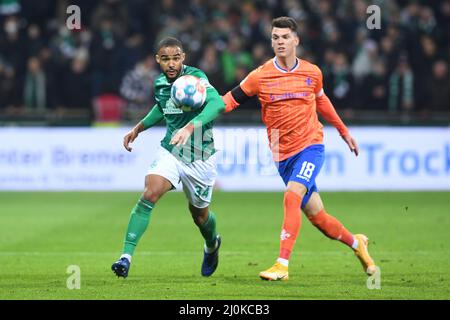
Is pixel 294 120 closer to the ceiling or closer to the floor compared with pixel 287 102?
closer to the floor

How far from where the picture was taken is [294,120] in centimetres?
958

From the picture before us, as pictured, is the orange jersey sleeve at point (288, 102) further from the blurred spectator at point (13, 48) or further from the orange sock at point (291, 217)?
the blurred spectator at point (13, 48)

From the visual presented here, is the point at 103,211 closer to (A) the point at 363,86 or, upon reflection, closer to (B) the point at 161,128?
(B) the point at 161,128

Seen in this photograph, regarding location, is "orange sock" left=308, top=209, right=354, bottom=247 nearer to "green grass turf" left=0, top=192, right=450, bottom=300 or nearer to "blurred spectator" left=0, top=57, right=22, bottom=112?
"green grass turf" left=0, top=192, right=450, bottom=300

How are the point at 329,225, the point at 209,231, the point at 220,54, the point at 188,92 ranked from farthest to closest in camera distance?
the point at 220,54, the point at 209,231, the point at 329,225, the point at 188,92

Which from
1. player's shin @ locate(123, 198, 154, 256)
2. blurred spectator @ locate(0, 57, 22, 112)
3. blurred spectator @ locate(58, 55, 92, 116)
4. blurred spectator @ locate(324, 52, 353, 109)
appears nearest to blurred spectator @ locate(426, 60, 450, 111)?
blurred spectator @ locate(324, 52, 353, 109)

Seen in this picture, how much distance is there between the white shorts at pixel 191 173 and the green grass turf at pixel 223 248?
2.59 ft

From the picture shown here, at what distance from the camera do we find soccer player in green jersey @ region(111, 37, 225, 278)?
937 cm

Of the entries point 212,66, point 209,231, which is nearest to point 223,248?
point 209,231

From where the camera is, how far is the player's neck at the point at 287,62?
9.62 m

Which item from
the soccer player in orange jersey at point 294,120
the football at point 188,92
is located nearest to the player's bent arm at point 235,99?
the soccer player in orange jersey at point 294,120

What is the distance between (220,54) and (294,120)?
37.1ft

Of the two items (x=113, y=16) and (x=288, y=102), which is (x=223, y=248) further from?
(x=113, y=16)

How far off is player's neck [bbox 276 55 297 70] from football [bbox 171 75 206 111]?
35.4 inches
